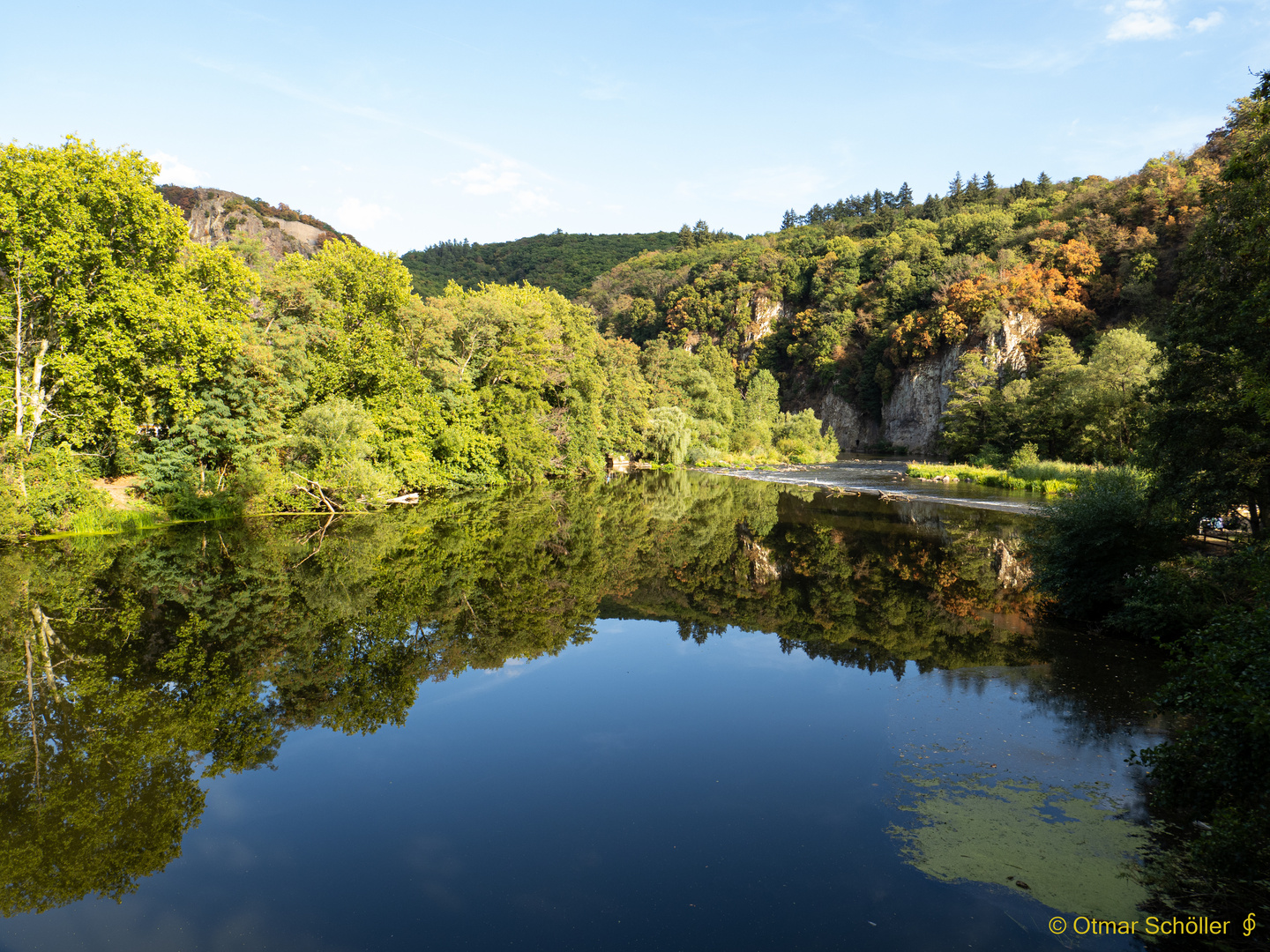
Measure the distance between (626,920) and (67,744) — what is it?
21.9 ft

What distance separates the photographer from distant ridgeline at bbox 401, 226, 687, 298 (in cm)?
14712

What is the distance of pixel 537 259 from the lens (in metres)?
161

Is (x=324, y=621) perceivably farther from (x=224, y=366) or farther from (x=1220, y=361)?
(x=1220, y=361)

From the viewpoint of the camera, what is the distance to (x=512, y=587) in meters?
15.2

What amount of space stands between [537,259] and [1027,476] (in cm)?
13979

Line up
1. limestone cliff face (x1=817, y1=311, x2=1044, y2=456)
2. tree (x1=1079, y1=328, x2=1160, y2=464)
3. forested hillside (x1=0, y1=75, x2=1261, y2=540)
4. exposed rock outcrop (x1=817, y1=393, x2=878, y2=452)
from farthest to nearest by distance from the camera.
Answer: exposed rock outcrop (x1=817, y1=393, x2=878, y2=452) < limestone cliff face (x1=817, y1=311, x2=1044, y2=456) < tree (x1=1079, y1=328, x2=1160, y2=464) < forested hillside (x1=0, y1=75, x2=1261, y2=540)

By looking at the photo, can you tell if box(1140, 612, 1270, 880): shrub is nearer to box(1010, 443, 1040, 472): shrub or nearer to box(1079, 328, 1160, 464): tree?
box(1079, 328, 1160, 464): tree

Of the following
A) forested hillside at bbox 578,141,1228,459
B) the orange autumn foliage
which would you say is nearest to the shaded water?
forested hillside at bbox 578,141,1228,459

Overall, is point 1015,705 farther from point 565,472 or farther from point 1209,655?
point 565,472

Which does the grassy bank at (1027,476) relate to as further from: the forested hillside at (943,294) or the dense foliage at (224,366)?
the dense foliage at (224,366)

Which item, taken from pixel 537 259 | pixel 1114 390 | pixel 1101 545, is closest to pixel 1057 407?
pixel 1114 390

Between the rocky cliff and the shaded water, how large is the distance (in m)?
73.8

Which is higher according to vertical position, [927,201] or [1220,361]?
[927,201]

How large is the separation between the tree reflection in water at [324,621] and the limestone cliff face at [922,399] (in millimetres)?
57196
